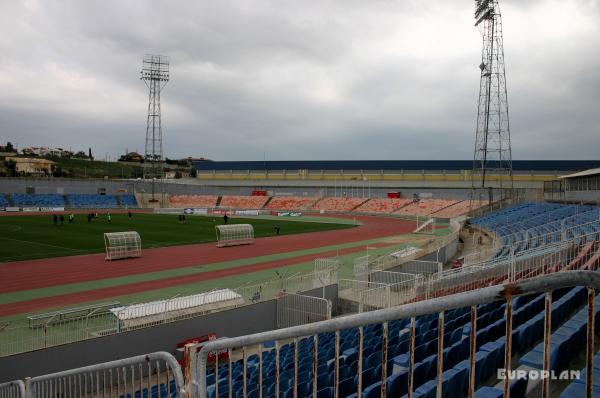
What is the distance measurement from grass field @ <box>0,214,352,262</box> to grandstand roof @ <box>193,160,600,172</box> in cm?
3876

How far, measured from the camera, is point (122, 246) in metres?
29.7

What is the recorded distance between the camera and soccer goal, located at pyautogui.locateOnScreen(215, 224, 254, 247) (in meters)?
35.4

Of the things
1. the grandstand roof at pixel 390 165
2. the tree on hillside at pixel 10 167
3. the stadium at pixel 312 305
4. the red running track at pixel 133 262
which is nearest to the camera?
the stadium at pixel 312 305

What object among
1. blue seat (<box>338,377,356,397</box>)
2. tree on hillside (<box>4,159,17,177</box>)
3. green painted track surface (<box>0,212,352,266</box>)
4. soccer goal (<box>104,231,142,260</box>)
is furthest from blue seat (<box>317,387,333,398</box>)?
tree on hillside (<box>4,159,17,177</box>)

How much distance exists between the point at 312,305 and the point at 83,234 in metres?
29.8

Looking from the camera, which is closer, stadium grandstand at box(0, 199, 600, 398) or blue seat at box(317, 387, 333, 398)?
stadium grandstand at box(0, 199, 600, 398)

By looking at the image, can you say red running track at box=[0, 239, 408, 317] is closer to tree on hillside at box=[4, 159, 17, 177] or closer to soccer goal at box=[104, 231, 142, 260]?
soccer goal at box=[104, 231, 142, 260]

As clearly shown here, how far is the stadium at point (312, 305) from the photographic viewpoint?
13.0 ft

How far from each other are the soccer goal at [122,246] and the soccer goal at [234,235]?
6.48 meters

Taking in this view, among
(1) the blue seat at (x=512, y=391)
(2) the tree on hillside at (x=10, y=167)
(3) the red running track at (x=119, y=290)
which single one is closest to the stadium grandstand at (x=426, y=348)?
(1) the blue seat at (x=512, y=391)

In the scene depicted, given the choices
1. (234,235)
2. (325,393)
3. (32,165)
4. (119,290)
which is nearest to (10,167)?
(32,165)

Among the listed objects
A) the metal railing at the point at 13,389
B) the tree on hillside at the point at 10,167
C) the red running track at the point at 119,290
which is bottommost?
the red running track at the point at 119,290

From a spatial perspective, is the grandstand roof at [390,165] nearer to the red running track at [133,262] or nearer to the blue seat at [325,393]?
the red running track at [133,262]

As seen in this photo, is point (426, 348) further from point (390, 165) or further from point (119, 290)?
point (390, 165)
